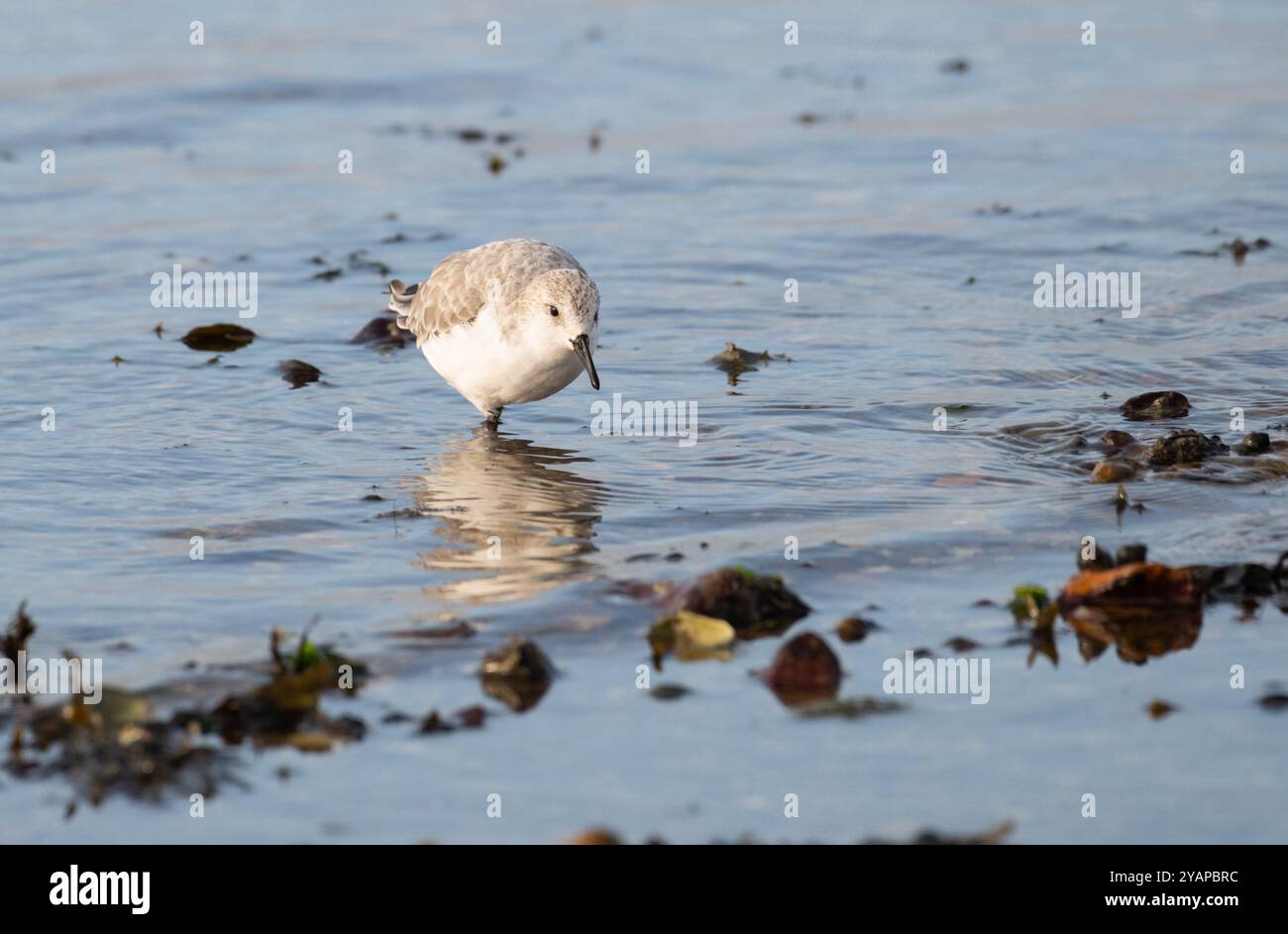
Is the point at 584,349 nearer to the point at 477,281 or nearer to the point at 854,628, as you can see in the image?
the point at 477,281

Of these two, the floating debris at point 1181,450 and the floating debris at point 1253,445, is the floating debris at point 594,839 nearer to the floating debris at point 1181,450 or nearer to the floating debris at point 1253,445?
the floating debris at point 1181,450

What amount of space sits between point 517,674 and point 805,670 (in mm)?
1096

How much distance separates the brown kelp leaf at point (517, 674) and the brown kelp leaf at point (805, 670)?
87 cm

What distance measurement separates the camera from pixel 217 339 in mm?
12109

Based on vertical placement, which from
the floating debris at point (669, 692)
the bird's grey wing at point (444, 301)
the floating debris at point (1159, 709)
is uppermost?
the bird's grey wing at point (444, 301)

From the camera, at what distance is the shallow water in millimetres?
5867

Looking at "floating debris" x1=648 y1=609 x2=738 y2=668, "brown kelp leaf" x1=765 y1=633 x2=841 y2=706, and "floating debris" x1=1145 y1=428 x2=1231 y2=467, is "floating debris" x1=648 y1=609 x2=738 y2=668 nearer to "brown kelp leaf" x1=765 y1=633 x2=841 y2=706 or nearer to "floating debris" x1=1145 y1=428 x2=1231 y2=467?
"brown kelp leaf" x1=765 y1=633 x2=841 y2=706

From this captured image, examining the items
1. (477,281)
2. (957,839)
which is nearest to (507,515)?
(477,281)

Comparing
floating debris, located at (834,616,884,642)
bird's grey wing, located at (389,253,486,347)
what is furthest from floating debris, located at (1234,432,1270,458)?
bird's grey wing, located at (389,253,486,347)

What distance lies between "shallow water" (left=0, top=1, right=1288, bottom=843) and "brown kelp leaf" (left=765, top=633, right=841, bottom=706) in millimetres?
130

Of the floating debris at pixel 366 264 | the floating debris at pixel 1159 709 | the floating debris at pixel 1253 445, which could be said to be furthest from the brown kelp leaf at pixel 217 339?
the floating debris at pixel 1159 709

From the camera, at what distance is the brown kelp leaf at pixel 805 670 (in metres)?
6.42

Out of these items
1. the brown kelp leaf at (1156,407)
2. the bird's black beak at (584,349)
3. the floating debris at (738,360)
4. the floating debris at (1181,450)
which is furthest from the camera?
the floating debris at (738,360)
